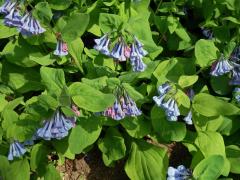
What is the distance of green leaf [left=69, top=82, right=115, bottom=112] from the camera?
2680 millimetres

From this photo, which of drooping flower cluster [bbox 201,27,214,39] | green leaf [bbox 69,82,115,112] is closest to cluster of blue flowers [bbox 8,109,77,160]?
green leaf [bbox 69,82,115,112]

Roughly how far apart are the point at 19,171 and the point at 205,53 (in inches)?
59.5

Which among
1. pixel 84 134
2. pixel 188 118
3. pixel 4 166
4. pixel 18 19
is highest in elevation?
pixel 18 19

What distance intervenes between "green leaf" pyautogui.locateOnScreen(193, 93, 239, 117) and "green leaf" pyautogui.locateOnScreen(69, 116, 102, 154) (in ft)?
2.17

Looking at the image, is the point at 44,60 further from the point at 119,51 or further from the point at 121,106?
the point at 121,106

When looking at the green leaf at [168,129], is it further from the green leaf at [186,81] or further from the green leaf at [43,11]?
the green leaf at [43,11]

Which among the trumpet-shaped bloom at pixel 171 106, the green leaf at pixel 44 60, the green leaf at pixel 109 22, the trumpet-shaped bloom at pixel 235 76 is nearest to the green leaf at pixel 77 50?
the green leaf at pixel 44 60

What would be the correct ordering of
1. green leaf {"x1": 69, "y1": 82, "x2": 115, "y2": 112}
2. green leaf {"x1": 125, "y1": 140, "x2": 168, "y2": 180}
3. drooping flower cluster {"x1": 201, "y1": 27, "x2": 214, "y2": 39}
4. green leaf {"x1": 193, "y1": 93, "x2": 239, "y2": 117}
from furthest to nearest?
drooping flower cluster {"x1": 201, "y1": 27, "x2": 214, "y2": 39}, green leaf {"x1": 125, "y1": 140, "x2": 168, "y2": 180}, green leaf {"x1": 193, "y1": 93, "x2": 239, "y2": 117}, green leaf {"x1": 69, "y1": 82, "x2": 115, "y2": 112}

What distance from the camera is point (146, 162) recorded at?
3318 mm

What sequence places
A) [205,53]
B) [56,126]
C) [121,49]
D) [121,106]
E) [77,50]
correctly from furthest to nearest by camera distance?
[77,50]
[205,53]
[121,49]
[121,106]
[56,126]

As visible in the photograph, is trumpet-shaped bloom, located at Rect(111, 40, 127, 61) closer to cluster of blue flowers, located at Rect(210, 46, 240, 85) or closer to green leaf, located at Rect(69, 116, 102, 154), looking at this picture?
green leaf, located at Rect(69, 116, 102, 154)

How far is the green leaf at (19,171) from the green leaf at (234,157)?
4.54 feet

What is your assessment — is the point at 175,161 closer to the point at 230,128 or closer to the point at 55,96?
the point at 230,128

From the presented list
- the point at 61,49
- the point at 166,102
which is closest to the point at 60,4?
the point at 61,49
